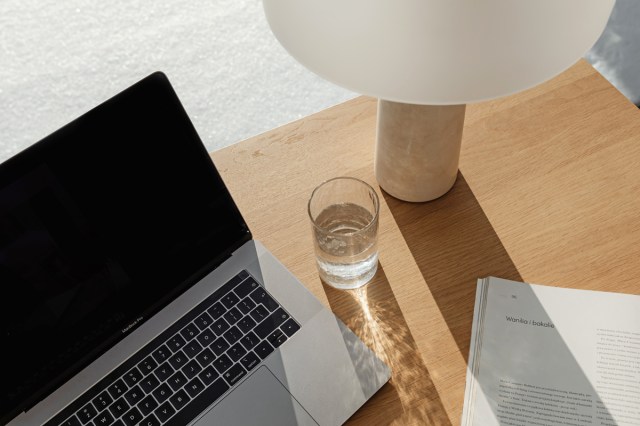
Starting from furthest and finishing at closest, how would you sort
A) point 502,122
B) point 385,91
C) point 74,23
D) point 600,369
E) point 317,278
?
1. point 74,23
2. point 502,122
3. point 317,278
4. point 600,369
5. point 385,91

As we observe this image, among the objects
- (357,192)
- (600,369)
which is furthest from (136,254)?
(600,369)

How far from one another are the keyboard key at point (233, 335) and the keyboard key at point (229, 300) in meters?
0.03

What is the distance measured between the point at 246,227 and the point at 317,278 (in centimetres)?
11

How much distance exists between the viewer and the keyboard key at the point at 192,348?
782mm

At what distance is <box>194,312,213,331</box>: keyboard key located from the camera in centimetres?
80

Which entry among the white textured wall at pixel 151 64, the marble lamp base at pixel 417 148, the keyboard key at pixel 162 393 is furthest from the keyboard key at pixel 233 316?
the white textured wall at pixel 151 64

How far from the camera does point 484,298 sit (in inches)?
32.4

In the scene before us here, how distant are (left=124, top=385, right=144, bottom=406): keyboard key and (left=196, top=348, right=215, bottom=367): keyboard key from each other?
0.07m

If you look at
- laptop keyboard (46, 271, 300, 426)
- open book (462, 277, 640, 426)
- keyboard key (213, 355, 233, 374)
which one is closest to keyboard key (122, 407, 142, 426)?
→ laptop keyboard (46, 271, 300, 426)

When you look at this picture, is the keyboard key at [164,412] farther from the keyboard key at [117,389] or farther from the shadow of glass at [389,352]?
the shadow of glass at [389,352]

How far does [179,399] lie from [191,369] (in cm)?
4

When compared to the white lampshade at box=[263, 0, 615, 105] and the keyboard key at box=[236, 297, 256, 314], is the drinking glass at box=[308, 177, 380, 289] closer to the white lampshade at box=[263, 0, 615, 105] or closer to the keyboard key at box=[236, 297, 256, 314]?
the keyboard key at box=[236, 297, 256, 314]

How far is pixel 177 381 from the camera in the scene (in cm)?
76

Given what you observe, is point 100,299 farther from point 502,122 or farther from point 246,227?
point 502,122
